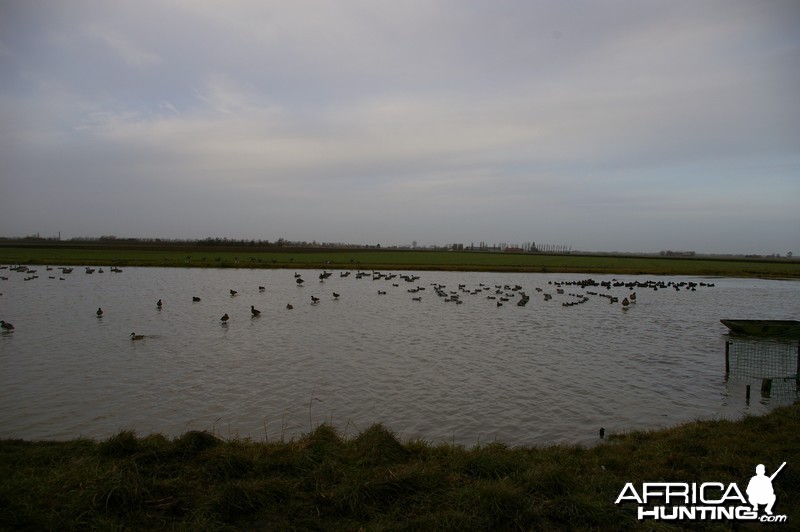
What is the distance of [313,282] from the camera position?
47875 millimetres

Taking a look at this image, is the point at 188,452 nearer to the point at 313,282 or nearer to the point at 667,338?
the point at 667,338

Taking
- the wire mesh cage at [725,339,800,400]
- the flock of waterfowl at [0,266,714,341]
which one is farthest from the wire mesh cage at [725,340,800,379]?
the flock of waterfowl at [0,266,714,341]

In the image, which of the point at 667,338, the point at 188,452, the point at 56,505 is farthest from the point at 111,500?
the point at 667,338

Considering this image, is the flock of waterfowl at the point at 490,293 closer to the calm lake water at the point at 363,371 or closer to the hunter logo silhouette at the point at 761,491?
the calm lake water at the point at 363,371

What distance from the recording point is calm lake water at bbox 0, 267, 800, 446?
10227 millimetres

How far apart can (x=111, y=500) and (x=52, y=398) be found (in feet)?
24.2

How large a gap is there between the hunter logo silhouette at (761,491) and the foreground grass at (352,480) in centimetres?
14

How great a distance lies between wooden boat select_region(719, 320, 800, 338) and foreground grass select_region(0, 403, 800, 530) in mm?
12288

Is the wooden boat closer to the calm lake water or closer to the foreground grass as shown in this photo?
the calm lake water

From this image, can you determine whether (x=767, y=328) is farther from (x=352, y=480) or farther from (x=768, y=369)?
(x=352, y=480)

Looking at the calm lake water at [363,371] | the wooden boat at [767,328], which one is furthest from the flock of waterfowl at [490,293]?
the wooden boat at [767,328]

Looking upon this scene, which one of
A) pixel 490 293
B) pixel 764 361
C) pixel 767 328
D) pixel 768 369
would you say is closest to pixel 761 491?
pixel 768 369

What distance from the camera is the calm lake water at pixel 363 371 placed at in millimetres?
10227

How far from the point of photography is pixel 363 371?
579 inches
